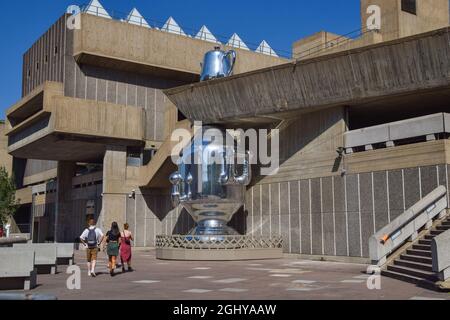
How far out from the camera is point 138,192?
40031mm

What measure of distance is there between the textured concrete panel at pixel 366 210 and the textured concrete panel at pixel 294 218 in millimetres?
4269

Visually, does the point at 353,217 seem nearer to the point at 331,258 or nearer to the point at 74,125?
the point at 331,258

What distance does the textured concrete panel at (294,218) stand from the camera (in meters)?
27.5

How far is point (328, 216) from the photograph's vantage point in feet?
84.6

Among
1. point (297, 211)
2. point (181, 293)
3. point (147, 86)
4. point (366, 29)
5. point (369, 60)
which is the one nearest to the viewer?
point (181, 293)

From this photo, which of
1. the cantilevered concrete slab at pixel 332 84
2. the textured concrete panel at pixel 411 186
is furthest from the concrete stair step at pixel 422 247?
the cantilevered concrete slab at pixel 332 84

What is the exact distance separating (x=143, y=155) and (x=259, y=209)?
45.4 ft

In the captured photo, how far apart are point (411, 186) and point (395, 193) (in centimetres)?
85

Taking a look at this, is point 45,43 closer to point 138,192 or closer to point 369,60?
point 138,192

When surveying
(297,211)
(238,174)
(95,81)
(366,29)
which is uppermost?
(366,29)

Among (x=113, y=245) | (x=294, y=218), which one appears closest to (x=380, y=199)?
(x=294, y=218)

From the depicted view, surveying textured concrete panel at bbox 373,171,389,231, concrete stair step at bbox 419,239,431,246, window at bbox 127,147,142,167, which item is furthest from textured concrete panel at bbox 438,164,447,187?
window at bbox 127,147,142,167
